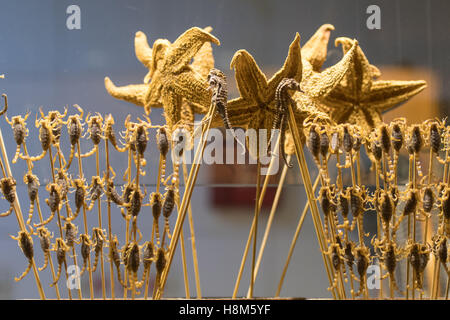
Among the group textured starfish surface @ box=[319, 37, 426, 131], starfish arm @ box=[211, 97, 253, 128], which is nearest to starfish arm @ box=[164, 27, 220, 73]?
starfish arm @ box=[211, 97, 253, 128]

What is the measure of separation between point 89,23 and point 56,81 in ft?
0.51

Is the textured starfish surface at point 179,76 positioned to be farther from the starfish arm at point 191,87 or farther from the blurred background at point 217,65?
the blurred background at point 217,65

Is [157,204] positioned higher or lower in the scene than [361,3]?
lower

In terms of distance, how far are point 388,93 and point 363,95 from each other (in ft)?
0.16

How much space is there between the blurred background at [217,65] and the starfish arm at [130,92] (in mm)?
94

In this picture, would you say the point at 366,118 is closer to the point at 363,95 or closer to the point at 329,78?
the point at 363,95

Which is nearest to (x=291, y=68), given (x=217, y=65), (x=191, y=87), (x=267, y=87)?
(x=267, y=87)

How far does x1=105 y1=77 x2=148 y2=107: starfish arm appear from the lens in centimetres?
99

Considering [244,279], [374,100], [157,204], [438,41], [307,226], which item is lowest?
[244,279]

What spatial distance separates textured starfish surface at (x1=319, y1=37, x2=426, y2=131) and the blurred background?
7.8 inches

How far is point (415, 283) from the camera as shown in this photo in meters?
0.74

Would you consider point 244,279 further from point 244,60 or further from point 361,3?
point 361,3

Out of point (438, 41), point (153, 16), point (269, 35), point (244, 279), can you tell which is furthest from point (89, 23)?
point (438, 41)

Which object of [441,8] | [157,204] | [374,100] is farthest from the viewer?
[441,8]
